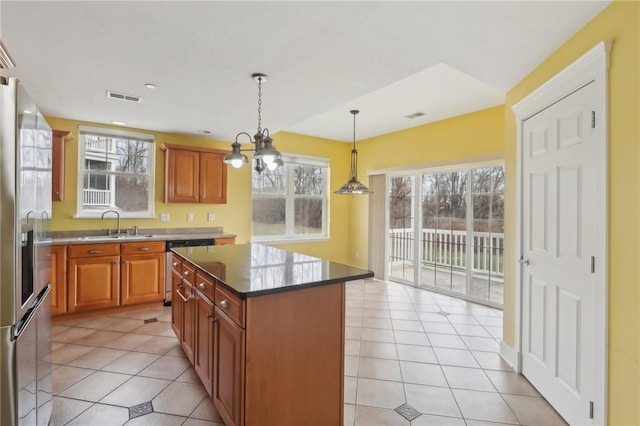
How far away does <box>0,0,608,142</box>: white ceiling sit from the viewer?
71.0 inches

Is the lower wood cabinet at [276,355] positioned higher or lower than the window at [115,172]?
lower

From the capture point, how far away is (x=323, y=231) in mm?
6344

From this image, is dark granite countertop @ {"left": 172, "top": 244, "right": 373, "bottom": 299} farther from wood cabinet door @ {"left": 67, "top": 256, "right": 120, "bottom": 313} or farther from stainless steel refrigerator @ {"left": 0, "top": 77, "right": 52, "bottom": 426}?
wood cabinet door @ {"left": 67, "top": 256, "right": 120, "bottom": 313}

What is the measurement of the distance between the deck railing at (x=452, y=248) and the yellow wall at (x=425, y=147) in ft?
2.33

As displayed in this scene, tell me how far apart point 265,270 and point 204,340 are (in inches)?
25.5

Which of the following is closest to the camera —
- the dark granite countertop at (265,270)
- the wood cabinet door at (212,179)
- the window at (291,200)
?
the dark granite countertop at (265,270)

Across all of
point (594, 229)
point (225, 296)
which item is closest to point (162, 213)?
point (225, 296)

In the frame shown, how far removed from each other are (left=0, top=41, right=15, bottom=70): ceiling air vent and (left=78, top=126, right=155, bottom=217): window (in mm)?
1907

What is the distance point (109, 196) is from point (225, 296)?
3.63 m

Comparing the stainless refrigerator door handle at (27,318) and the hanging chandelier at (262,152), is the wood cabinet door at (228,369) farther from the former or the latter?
the hanging chandelier at (262,152)

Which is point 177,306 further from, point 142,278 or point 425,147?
point 425,147

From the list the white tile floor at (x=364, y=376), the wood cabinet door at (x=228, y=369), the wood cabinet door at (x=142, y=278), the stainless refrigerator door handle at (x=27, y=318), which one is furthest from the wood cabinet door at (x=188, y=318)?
the wood cabinet door at (x=142, y=278)

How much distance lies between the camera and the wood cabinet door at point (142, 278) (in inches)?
155

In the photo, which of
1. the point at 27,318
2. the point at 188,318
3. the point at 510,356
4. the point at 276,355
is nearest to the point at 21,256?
the point at 27,318
